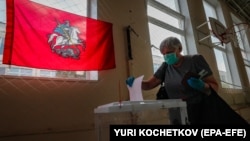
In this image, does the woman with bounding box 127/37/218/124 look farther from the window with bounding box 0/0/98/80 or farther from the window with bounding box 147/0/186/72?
the window with bounding box 147/0/186/72

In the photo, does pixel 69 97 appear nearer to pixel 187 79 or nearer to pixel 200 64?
pixel 187 79

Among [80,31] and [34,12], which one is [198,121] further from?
[34,12]

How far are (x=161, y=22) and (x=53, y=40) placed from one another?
1.70 metres

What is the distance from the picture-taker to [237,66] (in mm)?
3834

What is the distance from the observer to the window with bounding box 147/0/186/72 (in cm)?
218

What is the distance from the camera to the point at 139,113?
853 millimetres

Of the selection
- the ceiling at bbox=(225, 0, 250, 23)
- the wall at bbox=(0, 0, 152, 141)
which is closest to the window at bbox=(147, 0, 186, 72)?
the wall at bbox=(0, 0, 152, 141)

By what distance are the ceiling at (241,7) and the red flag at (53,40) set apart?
421cm

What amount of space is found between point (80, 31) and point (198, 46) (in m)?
2.14

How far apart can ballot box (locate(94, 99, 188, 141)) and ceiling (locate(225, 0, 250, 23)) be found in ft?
14.9

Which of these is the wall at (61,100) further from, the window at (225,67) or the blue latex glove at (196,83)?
the window at (225,67)

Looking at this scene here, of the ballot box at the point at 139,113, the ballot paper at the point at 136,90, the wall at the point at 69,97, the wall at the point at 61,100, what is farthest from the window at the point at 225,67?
the ballot box at the point at 139,113

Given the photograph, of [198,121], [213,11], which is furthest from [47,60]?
[213,11]

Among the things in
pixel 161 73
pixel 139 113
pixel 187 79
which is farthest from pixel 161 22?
pixel 139 113
